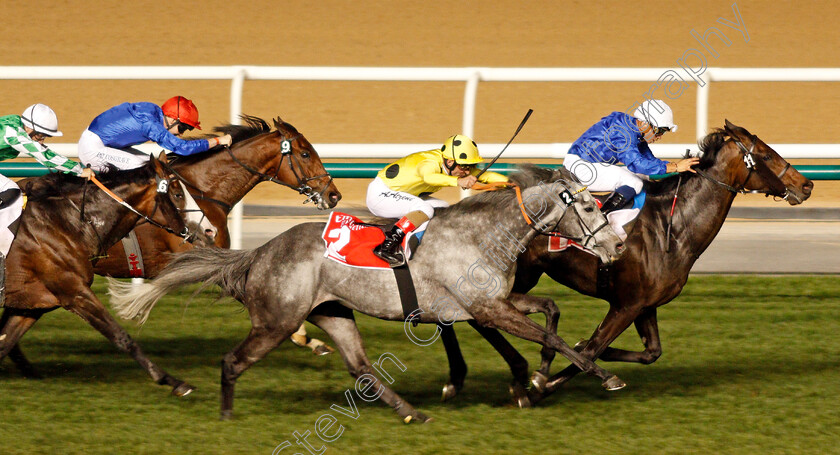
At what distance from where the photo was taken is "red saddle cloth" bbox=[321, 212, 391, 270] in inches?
205

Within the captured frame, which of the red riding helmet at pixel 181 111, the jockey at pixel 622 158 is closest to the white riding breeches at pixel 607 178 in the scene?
the jockey at pixel 622 158

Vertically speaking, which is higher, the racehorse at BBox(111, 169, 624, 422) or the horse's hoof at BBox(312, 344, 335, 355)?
the racehorse at BBox(111, 169, 624, 422)

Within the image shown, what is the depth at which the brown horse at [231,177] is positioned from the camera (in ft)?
22.2

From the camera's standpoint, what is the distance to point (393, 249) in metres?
5.22

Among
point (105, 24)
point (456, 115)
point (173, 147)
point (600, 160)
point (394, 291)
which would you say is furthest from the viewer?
point (105, 24)

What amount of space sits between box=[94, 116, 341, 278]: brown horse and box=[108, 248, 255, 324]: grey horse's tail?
3.31 feet

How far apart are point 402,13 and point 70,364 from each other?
16.9m

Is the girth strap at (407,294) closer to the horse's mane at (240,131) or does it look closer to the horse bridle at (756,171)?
the horse bridle at (756,171)

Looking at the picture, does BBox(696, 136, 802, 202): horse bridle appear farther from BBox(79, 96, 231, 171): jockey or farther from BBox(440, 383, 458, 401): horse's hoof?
BBox(79, 96, 231, 171): jockey

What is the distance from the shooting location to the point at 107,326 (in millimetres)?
5719

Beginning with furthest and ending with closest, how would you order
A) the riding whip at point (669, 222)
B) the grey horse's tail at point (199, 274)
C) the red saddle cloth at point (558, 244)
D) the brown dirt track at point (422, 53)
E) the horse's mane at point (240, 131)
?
1. the brown dirt track at point (422, 53)
2. the horse's mane at point (240, 131)
3. the red saddle cloth at point (558, 244)
4. the riding whip at point (669, 222)
5. the grey horse's tail at point (199, 274)

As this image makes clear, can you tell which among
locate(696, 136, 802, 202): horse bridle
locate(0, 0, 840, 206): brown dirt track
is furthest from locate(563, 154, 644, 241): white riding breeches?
locate(0, 0, 840, 206): brown dirt track

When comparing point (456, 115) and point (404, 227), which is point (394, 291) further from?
point (456, 115)

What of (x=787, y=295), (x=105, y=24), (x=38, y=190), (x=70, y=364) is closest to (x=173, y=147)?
(x=38, y=190)
